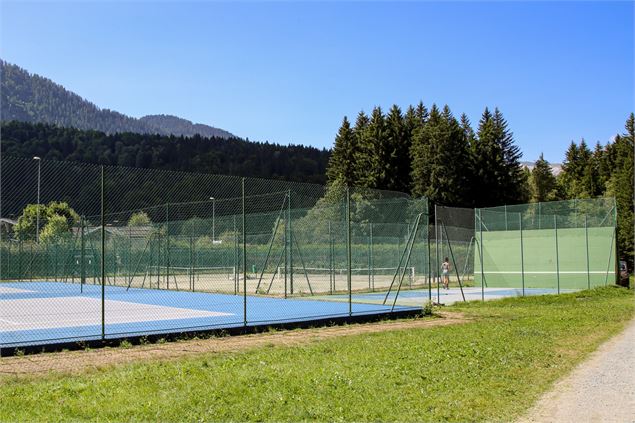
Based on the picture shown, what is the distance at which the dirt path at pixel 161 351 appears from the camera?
25.1ft

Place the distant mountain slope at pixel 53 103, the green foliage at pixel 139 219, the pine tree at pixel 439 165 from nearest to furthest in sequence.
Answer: the green foliage at pixel 139 219 → the pine tree at pixel 439 165 → the distant mountain slope at pixel 53 103

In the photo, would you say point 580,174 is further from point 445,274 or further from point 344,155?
point 445,274

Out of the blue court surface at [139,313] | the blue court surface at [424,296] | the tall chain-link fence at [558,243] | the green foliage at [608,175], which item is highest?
the green foliage at [608,175]

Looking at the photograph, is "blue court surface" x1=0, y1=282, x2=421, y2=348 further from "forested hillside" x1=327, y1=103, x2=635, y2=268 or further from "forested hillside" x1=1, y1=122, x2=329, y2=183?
"forested hillside" x1=327, y1=103, x2=635, y2=268

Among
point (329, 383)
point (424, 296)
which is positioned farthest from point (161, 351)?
point (424, 296)

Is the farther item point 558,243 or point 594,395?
point 558,243

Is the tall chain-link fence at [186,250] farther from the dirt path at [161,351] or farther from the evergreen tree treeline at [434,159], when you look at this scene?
the evergreen tree treeline at [434,159]

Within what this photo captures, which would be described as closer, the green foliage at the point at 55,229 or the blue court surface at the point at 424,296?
the blue court surface at the point at 424,296

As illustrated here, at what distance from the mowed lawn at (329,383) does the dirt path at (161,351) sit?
1.53ft

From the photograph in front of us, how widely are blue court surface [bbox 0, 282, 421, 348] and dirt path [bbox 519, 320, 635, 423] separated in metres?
6.00

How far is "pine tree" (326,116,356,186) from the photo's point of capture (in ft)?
208

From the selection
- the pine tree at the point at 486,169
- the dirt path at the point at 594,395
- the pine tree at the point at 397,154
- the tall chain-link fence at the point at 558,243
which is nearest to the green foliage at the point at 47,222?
the dirt path at the point at 594,395

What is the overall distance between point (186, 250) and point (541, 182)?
6311 centimetres

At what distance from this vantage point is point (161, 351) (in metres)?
8.93
